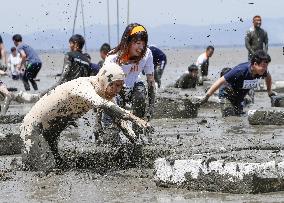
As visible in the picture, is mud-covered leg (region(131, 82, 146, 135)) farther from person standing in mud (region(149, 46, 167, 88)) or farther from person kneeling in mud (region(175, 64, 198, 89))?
person kneeling in mud (region(175, 64, 198, 89))

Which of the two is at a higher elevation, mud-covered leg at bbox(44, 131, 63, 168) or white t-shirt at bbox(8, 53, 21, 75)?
mud-covered leg at bbox(44, 131, 63, 168)

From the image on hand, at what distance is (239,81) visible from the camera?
1088 cm

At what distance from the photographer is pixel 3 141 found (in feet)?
28.0

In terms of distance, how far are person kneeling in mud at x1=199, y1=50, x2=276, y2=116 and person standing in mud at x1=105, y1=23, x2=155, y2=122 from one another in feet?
7.91

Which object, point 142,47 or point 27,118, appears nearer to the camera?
point 27,118

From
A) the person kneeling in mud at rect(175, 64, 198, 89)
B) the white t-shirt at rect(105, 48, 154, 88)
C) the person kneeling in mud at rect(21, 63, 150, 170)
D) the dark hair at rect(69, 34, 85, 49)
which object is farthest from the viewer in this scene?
the person kneeling in mud at rect(175, 64, 198, 89)

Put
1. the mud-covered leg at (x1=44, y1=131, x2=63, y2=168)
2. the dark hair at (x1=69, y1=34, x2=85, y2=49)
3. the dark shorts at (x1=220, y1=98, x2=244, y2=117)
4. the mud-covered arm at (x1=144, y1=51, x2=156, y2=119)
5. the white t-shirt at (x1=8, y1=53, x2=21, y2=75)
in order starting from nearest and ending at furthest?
the mud-covered leg at (x1=44, y1=131, x2=63, y2=168) → the mud-covered arm at (x1=144, y1=51, x2=156, y2=119) → the dark hair at (x1=69, y1=34, x2=85, y2=49) → the dark shorts at (x1=220, y1=98, x2=244, y2=117) → the white t-shirt at (x1=8, y1=53, x2=21, y2=75)

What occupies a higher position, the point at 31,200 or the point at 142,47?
the point at 142,47

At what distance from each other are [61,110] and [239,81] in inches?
175

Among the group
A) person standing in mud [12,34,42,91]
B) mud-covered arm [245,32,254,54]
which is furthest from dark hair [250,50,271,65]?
person standing in mud [12,34,42,91]

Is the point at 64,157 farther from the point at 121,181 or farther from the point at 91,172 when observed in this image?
the point at 121,181

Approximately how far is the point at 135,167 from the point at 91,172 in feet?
1.59

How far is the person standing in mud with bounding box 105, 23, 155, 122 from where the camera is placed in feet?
24.9

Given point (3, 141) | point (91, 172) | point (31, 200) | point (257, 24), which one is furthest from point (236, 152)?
point (257, 24)
